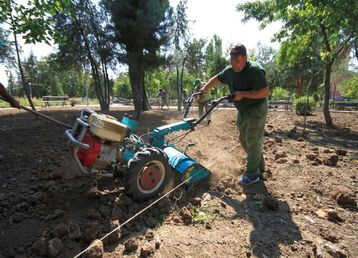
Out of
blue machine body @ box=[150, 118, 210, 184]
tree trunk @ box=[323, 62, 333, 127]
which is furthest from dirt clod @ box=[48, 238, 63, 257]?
tree trunk @ box=[323, 62, 333, 127]

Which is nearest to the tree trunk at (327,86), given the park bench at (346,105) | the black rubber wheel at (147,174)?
the black rubber wheel at (147,174)

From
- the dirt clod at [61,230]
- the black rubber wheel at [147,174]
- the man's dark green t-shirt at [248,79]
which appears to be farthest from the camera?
the man's dark green t-shirt at [248,79]

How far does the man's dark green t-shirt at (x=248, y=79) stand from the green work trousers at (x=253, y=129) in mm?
90

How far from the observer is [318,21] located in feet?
24.7

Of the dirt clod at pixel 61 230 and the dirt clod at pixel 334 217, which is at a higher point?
the dirt clod at pixel 61 230

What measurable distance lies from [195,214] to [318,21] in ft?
26.5

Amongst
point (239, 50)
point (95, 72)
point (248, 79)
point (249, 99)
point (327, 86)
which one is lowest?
point (249, 99)

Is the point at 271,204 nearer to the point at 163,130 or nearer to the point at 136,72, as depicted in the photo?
the point at 163,130

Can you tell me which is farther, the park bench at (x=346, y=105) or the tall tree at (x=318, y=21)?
the park bench at (x=346, y=105)

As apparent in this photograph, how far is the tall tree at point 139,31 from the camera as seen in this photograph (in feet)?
36.2

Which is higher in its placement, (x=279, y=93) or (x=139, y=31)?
(x=139, y=31)

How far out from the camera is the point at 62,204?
262cm

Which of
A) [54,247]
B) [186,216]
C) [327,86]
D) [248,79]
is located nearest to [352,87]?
[327,86]

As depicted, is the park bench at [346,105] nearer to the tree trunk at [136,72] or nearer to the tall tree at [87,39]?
the tree trunk at [136,72]
